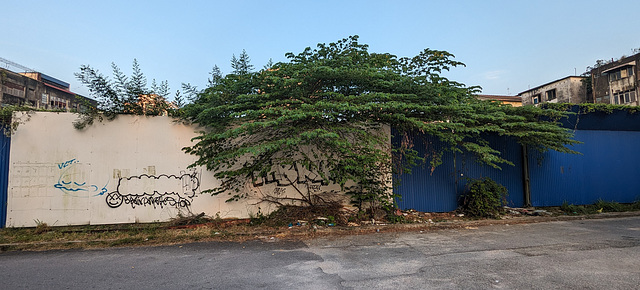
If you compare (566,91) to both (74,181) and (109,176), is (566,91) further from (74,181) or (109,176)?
(74,181)

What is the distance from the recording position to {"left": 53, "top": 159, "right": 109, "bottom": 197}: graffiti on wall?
746 cm

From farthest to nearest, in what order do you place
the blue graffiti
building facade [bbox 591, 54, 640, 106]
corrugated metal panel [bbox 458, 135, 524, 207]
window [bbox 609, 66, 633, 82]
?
1. window [bbox 609, 66, 633, 82]
2. building facade [bbox 591, 54, 640, 106]
3. corrugated metal panel [bbox 458, 135, 524, 207]
4. the blue graffiti

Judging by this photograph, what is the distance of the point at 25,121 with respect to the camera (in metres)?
7.28

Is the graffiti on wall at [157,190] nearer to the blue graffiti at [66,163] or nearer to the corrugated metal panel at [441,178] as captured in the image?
the blue graffiti at [66,163]

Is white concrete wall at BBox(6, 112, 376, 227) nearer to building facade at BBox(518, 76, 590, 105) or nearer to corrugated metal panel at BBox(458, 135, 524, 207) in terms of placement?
corrugated metal panel at BBox(458, 135, 524, 207)

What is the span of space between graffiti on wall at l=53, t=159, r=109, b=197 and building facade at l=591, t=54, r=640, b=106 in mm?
40672

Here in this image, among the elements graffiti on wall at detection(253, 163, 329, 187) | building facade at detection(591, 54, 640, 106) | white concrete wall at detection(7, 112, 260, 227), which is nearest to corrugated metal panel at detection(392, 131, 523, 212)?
graffiti on wall at detection(253, 163, 329, 187)

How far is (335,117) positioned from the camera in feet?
23.4

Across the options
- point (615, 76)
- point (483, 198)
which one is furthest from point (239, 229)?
point (615, 76)

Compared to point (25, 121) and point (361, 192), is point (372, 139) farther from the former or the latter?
point (25, 121)

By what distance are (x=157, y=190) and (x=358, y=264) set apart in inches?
229

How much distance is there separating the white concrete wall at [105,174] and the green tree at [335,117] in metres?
0.53

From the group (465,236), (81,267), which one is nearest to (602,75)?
(465,236)

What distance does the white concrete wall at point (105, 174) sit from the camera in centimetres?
729
